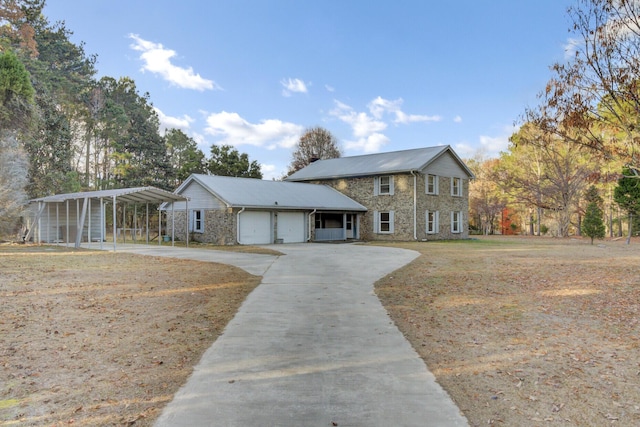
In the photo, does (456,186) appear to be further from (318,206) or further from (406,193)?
(318,206)

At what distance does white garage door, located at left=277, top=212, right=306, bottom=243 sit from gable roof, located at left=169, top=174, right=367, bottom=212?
0.90 m

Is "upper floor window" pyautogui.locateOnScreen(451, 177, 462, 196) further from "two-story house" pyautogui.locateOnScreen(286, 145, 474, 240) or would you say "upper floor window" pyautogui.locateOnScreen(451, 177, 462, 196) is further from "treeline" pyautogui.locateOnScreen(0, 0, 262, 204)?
"treeline" pyautogui.locateOnScreen(0, 0, 262, 204)

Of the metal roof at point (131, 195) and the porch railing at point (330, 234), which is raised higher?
the metal roof at point (131, 195)

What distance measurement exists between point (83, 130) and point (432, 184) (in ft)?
110

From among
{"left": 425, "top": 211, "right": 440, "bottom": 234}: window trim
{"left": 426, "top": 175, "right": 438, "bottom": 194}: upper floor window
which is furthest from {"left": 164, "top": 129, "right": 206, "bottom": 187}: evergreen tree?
{"left": 425, "top": 211, "right": 440, "bottom": 234}: window trim

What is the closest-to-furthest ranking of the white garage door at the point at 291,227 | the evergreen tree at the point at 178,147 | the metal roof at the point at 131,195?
1. the metal roof at the point at 131,195
2. the white garage door at the point at 291,227
3. the evergreen tree at the point at 178,147

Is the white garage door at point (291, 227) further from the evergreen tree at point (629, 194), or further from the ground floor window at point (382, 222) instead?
the evergreen tree at point (629, 194)

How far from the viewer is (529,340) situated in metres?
5.11

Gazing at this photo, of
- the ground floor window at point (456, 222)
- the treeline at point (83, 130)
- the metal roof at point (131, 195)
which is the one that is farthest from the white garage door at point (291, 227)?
Result: the treeline at point (83, 130)

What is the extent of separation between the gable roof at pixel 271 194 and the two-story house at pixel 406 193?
1.23 m

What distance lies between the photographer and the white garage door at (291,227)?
23500mm

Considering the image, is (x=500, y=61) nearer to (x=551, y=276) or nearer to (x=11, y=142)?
(x=551, y=276)

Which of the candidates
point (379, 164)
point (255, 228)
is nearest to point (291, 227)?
point (255, 228)

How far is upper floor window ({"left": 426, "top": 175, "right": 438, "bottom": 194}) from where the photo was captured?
2620 cm
